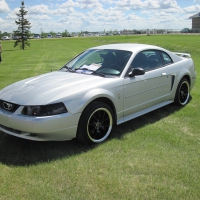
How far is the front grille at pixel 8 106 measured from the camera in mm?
3871

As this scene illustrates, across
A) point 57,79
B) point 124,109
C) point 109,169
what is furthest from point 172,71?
point 109,169

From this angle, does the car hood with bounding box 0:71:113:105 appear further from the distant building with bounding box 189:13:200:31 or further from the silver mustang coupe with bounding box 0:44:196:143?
the distant building with bounding box 189:13:200:31

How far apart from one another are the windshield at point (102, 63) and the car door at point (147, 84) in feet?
0.71

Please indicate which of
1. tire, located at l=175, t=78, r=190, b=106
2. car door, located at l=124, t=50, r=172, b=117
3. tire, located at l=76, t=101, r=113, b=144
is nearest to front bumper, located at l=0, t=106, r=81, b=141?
tire, located at l=76, t=101, r=113, b=144

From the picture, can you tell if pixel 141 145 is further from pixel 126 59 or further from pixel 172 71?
pixel 172 71

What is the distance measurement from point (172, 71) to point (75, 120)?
2.74 m

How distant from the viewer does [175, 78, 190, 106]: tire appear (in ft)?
19.5

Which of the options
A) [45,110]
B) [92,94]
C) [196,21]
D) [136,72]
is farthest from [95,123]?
[196,21]

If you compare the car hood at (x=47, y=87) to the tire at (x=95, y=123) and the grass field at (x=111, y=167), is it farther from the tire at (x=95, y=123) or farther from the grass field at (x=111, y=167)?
the grass field at (x=111, y=167)

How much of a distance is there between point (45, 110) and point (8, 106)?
631 millimetres

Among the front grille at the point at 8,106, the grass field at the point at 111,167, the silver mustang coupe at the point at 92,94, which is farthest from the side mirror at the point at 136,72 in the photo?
the front grille at the point at 8,106

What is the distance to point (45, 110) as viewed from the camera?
372 cm

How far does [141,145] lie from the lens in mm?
4176

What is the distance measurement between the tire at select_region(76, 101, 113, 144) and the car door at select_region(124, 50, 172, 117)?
1.51 feet
